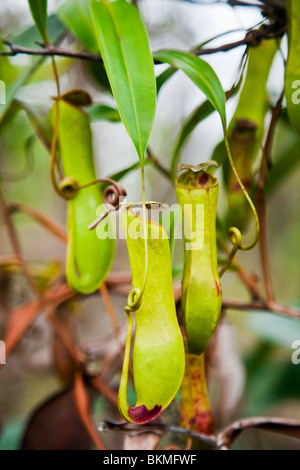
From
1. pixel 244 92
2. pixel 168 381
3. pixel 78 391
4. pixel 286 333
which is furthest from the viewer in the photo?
pixel 286 333

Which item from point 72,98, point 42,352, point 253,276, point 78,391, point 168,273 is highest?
point 72,98

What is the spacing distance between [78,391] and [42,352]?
0.54 m

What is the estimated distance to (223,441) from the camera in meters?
0.54

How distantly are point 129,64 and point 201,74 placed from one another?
75 millimetres

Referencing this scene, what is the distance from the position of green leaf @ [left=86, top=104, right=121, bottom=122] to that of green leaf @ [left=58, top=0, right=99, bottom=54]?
0.33ft

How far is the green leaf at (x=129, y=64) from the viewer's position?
394mm

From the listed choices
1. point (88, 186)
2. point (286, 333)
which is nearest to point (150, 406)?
point (88, 186)

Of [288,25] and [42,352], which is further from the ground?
[288,25]

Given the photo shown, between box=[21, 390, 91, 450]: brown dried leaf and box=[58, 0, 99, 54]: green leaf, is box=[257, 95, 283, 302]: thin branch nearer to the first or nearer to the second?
box=[58, 0, 99, 54]: green leaf

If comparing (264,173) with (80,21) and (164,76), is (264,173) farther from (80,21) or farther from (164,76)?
(80,21)

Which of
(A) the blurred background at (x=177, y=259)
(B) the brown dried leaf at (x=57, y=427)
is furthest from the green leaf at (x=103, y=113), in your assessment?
(B) the brown dried leaf at (x=57, y=427)

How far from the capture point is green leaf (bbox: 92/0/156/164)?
15.5 inches

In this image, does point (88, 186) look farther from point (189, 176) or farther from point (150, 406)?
point (150, 406)

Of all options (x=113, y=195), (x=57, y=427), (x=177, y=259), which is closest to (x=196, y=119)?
(x=113, y=195)
